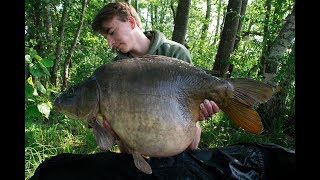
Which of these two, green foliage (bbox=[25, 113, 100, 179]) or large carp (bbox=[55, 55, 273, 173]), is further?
green foliage (bbox=[25, 113, 100, 179])

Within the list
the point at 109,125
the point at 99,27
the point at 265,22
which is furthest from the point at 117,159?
the point at 265,22

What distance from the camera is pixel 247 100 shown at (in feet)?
5.31

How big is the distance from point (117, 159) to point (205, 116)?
74cm

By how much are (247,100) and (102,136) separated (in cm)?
69

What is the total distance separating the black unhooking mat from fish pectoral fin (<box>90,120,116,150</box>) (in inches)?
20.8

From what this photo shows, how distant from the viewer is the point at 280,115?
407 centimetres

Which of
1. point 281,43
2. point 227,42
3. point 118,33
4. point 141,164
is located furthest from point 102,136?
point 227,42

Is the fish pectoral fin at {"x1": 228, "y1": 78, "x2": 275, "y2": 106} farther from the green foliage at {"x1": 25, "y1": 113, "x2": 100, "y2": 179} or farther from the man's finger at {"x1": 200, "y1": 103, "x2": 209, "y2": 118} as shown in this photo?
the green foliage at {"x1": 25, "y1": 113, "x2": 100, "y2": 179}

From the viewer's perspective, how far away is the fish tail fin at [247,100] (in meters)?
1.60

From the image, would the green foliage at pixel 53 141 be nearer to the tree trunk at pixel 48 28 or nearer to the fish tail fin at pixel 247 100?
the fish tail fin at pixel 247 100

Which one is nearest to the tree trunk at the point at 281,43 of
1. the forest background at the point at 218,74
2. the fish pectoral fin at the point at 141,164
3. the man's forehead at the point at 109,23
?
the forest background at the point at 218,74

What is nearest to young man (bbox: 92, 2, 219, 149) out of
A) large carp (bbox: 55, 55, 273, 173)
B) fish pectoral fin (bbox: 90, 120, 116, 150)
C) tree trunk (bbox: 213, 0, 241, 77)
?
large carp (bbox: 55, 55, 273, 173)

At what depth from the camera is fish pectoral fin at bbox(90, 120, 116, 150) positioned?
1679 mm
